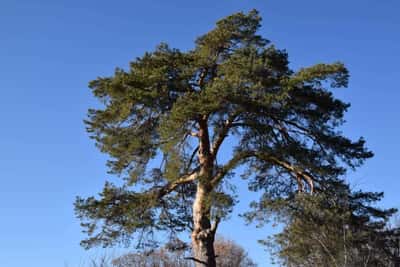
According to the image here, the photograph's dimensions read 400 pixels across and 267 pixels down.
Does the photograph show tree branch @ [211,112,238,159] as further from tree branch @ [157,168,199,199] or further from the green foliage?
the green foliage

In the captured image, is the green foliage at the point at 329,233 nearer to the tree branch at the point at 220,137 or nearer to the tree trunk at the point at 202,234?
the tree trunk at the point at 202,234

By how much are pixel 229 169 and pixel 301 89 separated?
8.83 ft

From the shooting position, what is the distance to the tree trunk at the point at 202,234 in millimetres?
12133

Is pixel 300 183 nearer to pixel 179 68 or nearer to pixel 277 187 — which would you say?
pixel 277 187

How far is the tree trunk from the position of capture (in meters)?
12.1

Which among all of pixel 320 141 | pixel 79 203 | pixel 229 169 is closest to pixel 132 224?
pixel 79 203

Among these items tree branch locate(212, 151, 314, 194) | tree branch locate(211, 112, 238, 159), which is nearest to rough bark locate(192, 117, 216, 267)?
tree branch locate(212, 151, 314, 194)

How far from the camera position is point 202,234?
1234cm

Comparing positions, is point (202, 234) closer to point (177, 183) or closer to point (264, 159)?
point (177, 183)

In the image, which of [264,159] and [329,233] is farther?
[264,159]

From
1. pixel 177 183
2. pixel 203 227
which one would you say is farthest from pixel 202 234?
pixel 177 183

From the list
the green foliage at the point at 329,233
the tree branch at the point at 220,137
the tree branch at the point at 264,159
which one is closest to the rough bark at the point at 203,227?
the tree branch at the point at 264,159

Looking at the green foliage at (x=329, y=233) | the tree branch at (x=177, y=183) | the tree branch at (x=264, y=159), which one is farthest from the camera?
the tree branch at (x=177, y=183)

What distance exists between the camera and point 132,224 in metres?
12.9
